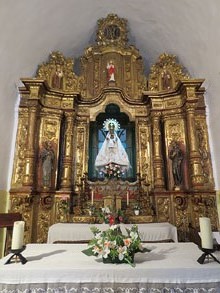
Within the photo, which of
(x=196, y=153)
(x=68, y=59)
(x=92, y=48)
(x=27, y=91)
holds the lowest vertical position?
(x=196, y=153)

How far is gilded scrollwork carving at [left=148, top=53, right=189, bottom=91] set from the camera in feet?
23.9

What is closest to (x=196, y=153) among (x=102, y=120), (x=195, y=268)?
(x=102, y=120)

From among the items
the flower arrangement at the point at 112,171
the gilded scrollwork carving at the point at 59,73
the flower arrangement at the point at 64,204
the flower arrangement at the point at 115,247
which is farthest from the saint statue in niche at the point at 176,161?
the flower arrangement at the point at 115,247

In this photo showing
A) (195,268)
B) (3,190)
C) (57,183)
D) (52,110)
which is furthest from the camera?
(52,110)

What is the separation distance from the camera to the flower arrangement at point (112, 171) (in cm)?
641

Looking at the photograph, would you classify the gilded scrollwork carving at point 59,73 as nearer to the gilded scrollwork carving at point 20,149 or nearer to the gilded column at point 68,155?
the gilded column at point 68,155

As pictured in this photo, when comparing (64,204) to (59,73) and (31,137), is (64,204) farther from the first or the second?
(59,73)

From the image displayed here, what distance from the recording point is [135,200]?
6.20 m

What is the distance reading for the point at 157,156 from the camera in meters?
6.50

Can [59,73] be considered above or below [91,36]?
below

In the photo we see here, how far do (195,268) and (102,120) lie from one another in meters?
5.93

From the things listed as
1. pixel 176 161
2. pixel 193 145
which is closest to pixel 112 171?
pixel 176 161

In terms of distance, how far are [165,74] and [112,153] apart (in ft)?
10.1

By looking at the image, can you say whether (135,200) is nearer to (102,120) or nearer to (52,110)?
(102,120)
